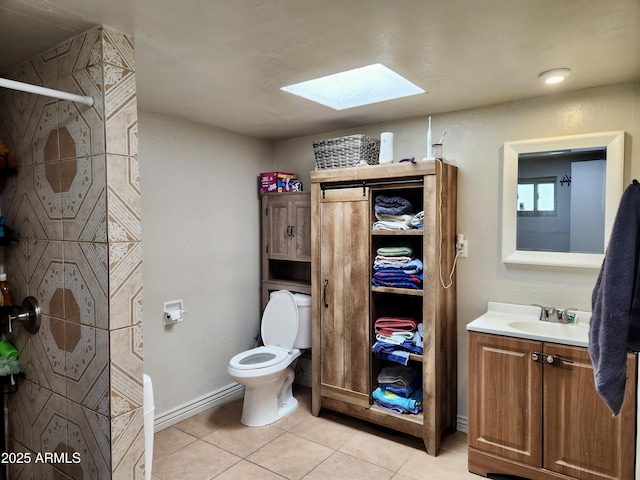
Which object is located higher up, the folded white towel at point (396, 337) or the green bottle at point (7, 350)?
the green bottle at point (7, 350)

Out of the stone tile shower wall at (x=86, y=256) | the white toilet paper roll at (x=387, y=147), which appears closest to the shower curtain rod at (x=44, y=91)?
the stone tile shower wall at (x=86, y=256)

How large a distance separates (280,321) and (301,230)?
76 centimetres

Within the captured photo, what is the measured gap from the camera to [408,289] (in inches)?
106

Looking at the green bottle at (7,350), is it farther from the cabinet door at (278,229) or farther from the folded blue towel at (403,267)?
the folded blue towel at (403,267)

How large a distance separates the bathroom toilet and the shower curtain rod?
1.93 meters

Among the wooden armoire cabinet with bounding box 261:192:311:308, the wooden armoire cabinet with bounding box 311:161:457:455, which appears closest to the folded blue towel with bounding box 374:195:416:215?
the wooden armoire cabinet with bounding box 311:161:457:455

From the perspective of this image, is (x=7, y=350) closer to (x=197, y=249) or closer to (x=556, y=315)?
(x=197, y=249)

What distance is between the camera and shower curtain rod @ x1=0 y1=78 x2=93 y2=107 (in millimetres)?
1444

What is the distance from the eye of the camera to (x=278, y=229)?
355 cm

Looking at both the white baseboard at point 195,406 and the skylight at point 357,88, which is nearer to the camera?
the skylight at point 357,88

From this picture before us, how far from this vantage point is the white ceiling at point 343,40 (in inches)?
58.0

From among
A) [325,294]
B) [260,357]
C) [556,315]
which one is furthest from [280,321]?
[556,315]

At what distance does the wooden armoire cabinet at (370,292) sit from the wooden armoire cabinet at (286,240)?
0.36 meters

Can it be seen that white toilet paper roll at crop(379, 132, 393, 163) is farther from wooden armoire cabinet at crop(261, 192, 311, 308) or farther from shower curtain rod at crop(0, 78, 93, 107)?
shower curtain rod at crop(0, 78, 93, 107)
